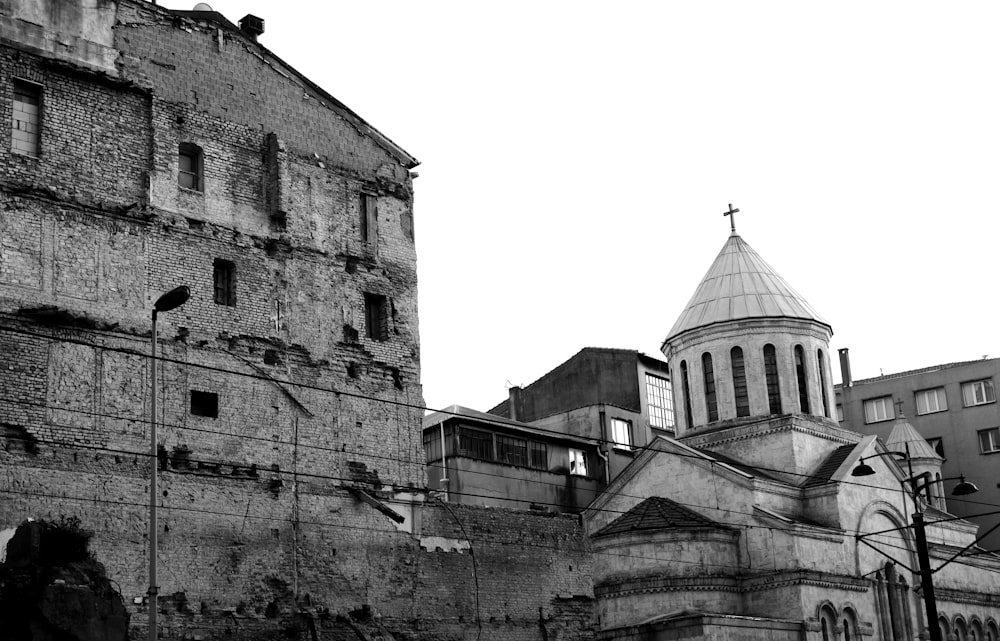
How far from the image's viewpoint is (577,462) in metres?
48.5

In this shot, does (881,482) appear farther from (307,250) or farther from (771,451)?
(307,250)

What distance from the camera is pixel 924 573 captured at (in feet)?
101

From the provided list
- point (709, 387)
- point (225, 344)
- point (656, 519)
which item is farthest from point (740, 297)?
point (225, 344)

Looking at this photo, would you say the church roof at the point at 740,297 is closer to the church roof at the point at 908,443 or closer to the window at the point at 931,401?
the church roof at the point at 908,443

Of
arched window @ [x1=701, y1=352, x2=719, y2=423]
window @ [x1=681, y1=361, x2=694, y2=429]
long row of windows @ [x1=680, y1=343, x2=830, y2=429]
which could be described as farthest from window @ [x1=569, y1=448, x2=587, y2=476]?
arched window @ [x1=701, y1=352, x2=719, y2=423]

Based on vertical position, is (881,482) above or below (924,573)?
above

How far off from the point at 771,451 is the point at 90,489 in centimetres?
2740

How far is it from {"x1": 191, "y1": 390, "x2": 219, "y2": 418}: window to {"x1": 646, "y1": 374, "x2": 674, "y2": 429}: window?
103 ft

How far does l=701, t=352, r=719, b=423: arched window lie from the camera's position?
48.3 meters

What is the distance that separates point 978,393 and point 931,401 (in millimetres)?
2306

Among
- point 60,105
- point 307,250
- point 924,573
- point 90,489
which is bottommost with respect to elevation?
point 924,573

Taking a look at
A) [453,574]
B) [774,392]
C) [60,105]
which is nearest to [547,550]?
[453,574]

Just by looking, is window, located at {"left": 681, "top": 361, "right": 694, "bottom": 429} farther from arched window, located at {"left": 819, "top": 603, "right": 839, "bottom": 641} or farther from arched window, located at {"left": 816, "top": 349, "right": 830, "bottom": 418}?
arched window, located at {"left": 819, "top": 603, "right": 839, "bottom": 641}

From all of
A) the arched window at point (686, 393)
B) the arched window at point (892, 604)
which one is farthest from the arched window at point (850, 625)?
the arched window at point (686, 393)
